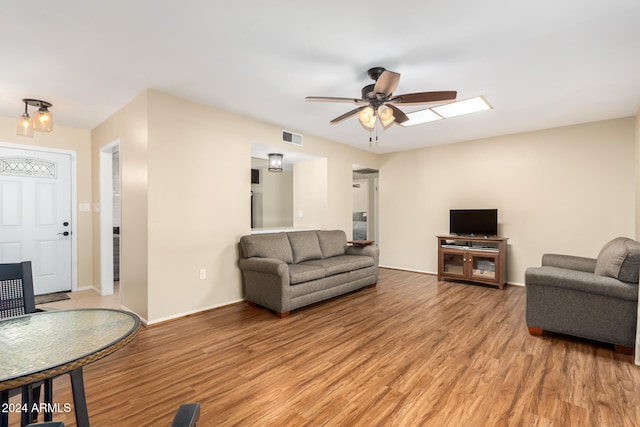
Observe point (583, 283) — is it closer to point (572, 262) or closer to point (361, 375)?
point (572, 262)

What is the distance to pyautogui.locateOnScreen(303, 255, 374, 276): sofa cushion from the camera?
4065 mm

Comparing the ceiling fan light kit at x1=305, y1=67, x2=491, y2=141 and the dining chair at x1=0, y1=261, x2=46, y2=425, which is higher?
the ceiling fan light kit at x1=305, y1=67, x2=491, y2=141

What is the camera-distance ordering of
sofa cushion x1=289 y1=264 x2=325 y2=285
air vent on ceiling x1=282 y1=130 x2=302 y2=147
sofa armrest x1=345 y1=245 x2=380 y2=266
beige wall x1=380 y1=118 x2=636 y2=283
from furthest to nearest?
sofa armrest x1=345 y1=245 x2=380 y2=266 → air vent on ceiling x1=282 y1=130 x2=302 y2=147 → beige wall x1=380 y1=118 x2=636 y2=283 → sofa cushion x1=289 y1=264 x2=325 y2=285

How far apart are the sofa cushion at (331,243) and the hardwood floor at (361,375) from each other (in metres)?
1.39

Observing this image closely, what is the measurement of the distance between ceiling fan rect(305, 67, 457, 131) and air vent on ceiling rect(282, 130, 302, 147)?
190cm

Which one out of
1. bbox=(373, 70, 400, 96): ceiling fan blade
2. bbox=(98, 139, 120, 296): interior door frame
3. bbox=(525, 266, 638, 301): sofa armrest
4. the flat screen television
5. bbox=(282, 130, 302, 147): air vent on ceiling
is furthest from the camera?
the flat screen television

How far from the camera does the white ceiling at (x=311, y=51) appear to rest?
79.4 inches

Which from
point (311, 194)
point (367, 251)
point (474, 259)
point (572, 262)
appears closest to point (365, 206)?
point (311, 194)

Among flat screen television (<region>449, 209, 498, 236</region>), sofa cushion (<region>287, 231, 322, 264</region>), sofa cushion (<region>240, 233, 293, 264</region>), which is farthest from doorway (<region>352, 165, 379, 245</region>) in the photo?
sofa cushion (<region>240, 233, 293, 264</region>)

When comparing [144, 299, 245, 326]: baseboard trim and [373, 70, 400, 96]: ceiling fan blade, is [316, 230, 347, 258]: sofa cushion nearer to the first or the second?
[144, 299, 245, 326]: baseboard trim

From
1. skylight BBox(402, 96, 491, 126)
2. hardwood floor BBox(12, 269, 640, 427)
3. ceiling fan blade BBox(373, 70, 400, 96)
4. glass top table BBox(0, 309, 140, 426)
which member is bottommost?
hardwood floor BBox(12, 269, 640, 427)

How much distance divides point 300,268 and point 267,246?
545 millimetres

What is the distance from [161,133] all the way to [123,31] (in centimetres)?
125

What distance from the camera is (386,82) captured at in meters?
2.53
